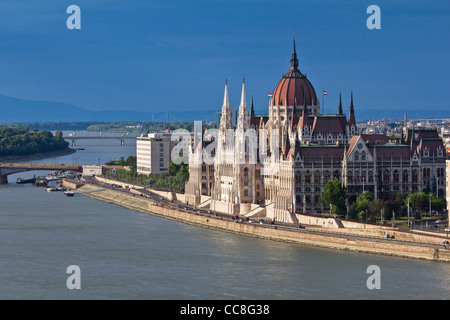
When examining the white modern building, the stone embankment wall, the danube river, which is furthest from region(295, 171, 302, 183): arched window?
the white modern building

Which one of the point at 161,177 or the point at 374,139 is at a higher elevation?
the point at 374,139

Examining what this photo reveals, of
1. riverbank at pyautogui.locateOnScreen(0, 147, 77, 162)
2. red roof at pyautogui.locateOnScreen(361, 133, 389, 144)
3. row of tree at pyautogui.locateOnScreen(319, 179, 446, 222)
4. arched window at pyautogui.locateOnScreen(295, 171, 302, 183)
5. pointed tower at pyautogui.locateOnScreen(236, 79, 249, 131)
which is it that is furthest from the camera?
riverbank at pyautogui.locateOnScreen(0, 147, 77, 162)

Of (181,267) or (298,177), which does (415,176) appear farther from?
(181,267)

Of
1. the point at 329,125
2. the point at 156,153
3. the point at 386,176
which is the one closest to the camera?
the point at 386,176

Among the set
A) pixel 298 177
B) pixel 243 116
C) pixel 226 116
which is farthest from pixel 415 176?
pixel 226 116

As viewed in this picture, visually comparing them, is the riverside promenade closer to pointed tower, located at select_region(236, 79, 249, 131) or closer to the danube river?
the danube river

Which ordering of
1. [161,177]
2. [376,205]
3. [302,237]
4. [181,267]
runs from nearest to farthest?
[181,267] < [302,237] < [376,205] < [161,177]
